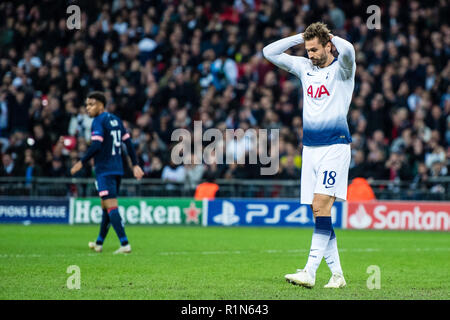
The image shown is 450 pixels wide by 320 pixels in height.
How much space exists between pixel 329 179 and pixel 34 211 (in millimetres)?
13236

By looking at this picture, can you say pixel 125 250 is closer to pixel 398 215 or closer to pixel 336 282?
pixel 336 282

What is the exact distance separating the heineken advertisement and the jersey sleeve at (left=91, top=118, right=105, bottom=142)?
7444 millimetres

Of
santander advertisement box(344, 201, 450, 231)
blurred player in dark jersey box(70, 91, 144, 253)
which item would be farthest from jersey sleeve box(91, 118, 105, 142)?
santander advertisement box(344, 201, 450, 231)

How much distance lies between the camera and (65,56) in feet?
77.2

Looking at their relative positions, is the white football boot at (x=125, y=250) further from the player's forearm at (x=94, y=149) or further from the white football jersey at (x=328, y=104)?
the white football jersey at (x=328, y=104)

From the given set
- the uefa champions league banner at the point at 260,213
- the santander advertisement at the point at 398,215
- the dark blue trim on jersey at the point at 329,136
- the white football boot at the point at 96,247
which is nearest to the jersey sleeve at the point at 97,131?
the white football boot at the point at 96,247

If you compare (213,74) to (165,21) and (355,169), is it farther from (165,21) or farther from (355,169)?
(355,169)

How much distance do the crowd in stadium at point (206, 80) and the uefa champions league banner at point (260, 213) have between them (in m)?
0.80

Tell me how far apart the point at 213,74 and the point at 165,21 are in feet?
8.90

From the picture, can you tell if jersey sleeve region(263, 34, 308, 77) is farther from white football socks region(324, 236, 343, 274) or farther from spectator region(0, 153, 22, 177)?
spectator region(0, 153, 22, 177)

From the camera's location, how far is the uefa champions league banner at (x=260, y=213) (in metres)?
19.1

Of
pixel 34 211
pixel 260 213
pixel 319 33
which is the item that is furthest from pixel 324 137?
pixel 34 211

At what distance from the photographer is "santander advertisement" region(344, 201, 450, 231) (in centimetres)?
1838
